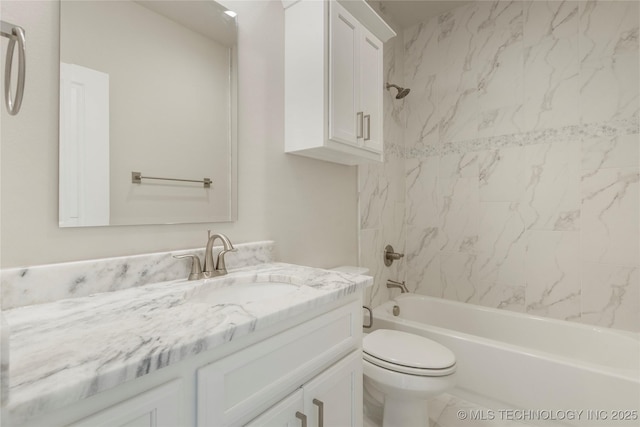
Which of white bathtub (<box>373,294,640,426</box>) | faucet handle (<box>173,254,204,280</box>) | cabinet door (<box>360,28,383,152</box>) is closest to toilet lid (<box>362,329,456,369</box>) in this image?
white bathtub (<box>373,294,640,426</box>)

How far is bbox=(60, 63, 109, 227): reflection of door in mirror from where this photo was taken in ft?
2.80

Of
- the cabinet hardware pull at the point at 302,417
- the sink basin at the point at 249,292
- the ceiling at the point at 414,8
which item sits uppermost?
the ceiling at the point at 414,8

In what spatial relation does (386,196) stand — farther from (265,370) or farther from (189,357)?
(189,357)

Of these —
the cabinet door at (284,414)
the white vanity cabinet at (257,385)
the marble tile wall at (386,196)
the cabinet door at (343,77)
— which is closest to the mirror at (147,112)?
the cabinet door at (343,77)

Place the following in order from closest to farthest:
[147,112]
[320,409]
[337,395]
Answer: [320,409]
[337,395]
[147,112]

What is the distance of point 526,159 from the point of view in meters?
2.11

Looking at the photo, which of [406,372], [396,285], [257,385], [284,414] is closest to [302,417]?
[284,414]

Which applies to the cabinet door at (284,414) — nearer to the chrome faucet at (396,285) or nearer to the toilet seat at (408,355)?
the toilet seat at (408,355)

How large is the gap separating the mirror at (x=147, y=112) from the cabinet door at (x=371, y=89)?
0.67 metres

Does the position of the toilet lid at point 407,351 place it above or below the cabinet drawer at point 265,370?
below

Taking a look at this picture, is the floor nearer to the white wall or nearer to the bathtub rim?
the bathtub rim

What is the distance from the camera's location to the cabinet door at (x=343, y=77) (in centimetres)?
138

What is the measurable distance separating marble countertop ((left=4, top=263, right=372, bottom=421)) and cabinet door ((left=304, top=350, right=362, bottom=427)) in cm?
23

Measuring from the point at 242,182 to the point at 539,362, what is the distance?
1.69 meters
